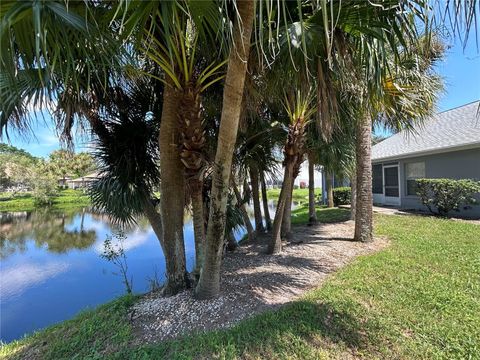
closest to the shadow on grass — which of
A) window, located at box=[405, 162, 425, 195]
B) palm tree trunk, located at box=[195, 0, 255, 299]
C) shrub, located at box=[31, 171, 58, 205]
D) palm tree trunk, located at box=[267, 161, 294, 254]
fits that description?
palm tree trunk, located at box=[195, 0, 255, 299]

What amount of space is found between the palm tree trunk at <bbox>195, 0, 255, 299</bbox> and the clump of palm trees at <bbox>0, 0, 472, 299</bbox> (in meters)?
0.02

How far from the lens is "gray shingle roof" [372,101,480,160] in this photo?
490 inches

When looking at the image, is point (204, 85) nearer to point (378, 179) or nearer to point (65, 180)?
point (378, 179)

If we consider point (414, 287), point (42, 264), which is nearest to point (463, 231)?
point (414, 287)

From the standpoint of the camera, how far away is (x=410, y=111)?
280 inches

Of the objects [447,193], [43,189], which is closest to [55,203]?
[43,189]

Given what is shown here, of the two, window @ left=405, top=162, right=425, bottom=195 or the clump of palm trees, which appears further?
window @ left=405, top=162, right=425, bottom=195

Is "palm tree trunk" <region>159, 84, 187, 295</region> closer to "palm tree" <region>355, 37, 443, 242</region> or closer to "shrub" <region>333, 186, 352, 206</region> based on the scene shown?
"palm tree" <region>355, 37, 443, 242</region>

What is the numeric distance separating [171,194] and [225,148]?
1424 millimetres

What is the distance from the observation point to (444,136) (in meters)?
14.1

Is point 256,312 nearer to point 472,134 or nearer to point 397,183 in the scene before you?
point 472,134

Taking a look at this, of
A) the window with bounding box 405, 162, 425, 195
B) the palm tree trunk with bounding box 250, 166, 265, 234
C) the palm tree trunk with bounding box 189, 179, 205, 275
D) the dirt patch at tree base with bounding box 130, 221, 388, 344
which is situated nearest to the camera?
the dirt patch at tree base with bounding box 130, 221, 388, 344

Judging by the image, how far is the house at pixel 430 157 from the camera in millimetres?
12227

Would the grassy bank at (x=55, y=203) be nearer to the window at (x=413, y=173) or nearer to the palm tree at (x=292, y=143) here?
the window at (x=413, y=173)
